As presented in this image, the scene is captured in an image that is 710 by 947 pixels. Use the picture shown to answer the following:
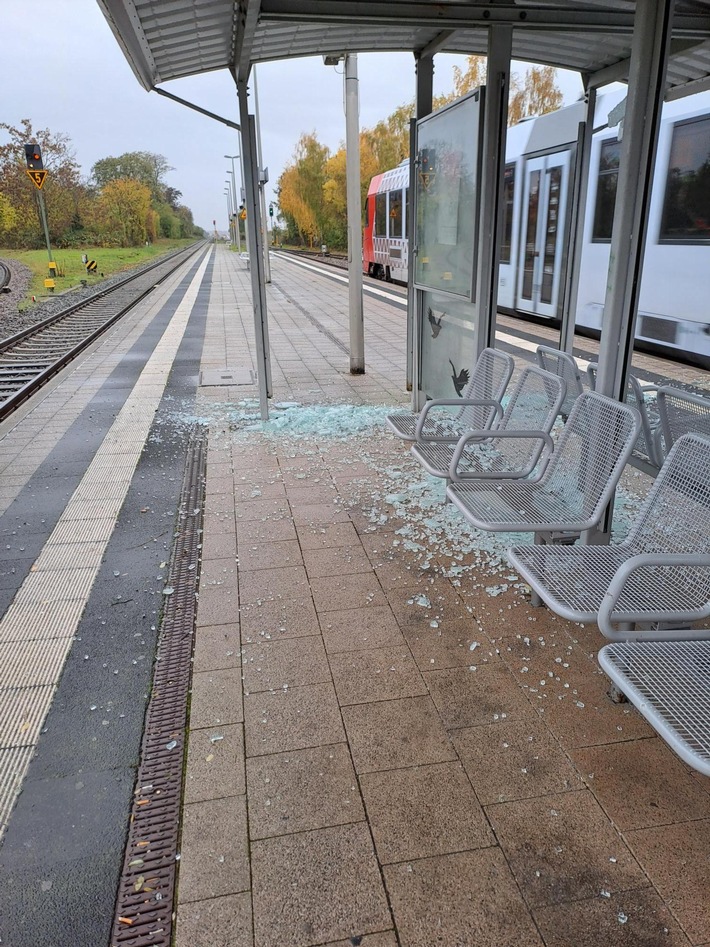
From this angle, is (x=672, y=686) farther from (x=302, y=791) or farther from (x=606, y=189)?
(x=606, y=189)

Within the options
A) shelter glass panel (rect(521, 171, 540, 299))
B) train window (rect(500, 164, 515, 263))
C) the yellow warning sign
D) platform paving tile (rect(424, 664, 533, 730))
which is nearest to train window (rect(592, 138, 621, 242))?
shelter glass panel (rect(521, 171, 540, 299))

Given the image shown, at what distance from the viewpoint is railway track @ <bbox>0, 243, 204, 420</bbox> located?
8672mm

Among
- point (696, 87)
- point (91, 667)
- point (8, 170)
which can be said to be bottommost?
point (91, 667)

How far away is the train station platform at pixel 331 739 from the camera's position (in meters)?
1.95

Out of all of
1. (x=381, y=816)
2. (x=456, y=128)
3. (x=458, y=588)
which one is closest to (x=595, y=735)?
(x=381, y=816)

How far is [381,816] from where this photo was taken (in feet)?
7.32

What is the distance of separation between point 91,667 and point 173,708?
1.71 ft

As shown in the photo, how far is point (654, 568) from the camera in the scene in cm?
266

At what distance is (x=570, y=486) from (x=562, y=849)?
1.85 meters

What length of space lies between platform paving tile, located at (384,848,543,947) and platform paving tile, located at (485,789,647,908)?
2.3 inches

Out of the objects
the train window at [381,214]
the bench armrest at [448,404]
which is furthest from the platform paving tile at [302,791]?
the train window at [381,214]

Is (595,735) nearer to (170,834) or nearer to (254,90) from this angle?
(170,834)

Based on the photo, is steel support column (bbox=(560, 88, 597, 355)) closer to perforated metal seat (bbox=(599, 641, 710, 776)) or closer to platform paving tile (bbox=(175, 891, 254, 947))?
perforated metal seat (bbox=(599, 641, 710, 776))

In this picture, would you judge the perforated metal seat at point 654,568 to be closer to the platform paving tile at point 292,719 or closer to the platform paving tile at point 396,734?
the platform paving tile at point 396,734
